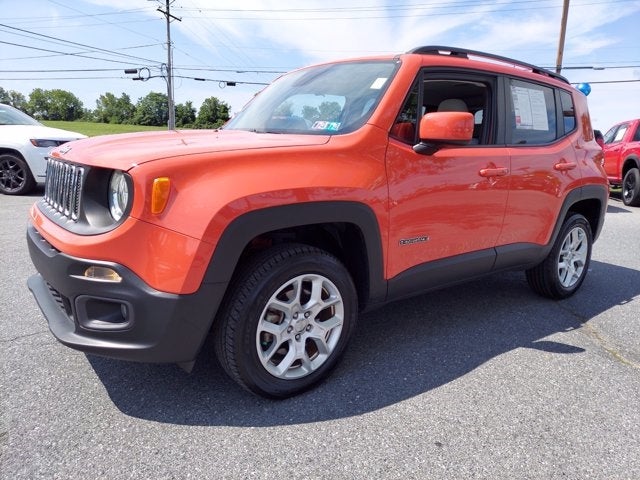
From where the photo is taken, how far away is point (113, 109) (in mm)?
118125

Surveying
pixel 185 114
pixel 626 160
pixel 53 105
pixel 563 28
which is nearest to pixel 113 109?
pixel 53 105

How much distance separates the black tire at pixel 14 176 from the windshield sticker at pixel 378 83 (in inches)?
304

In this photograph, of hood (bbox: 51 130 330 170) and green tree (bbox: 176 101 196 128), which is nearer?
hood (bbox: 51 130 330 170)

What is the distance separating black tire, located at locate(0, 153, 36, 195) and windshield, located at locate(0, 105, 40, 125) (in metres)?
0.88

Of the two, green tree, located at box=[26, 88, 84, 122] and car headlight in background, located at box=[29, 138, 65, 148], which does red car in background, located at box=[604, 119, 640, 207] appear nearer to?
car headlight in background, located at box=[29, 138, 65, 148]

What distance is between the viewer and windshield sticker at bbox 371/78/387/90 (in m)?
2.73

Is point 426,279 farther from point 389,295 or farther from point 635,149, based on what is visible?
point 635,149

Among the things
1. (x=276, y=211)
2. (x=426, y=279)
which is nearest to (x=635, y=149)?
(x=426, y=279)

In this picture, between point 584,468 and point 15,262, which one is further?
point 15,262

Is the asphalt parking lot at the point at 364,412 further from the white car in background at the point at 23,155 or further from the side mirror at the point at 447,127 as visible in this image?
the white car in background at the point at 23,155

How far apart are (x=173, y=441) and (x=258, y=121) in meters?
2.04

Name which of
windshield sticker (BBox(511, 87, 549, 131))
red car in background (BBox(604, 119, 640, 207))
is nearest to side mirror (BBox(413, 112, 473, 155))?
windshield sticker (BBox(511, 87, 549, 131))

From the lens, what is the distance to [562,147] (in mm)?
3725

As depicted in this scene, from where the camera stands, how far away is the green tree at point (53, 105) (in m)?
124
